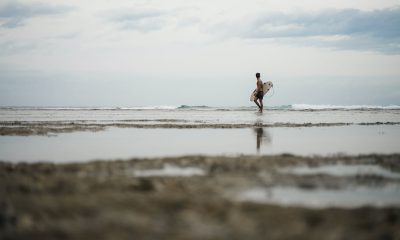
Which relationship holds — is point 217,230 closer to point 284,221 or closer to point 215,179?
point 284,221

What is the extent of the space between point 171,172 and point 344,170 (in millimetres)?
3298

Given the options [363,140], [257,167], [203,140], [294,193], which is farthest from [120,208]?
[363,140]

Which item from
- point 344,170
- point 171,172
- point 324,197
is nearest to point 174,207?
point 324,197

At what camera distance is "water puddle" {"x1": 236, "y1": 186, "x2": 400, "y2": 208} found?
19.1ft

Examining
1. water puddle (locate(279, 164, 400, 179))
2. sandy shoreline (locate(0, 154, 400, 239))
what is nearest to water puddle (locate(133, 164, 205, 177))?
sandy shoreline (locate(0, 154, 400, 239))

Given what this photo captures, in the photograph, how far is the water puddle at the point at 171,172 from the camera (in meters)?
7.96

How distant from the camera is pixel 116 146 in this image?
13266 mm

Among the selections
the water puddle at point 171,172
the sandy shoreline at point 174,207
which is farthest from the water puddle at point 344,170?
the water puddle at point 171,172

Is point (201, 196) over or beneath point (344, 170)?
over

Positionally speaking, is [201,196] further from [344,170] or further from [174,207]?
[344,170]

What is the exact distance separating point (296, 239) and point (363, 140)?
1144 centimetres

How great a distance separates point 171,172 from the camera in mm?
8344

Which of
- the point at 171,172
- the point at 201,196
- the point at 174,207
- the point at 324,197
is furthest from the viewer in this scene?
the point at 171,172

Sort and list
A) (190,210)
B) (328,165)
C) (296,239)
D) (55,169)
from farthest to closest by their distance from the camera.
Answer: (328,165)
(55,169)
(190,210)
(296,239)
